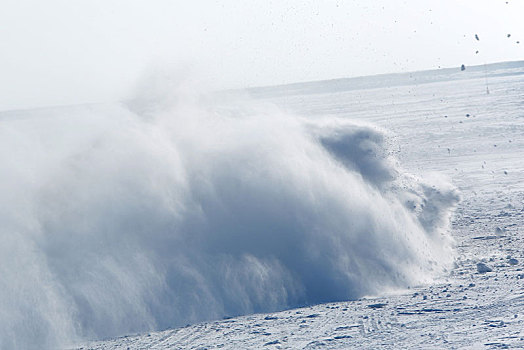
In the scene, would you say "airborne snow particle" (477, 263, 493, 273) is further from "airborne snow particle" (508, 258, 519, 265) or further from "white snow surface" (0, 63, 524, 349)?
"airborne snow particle" (508, 258, 519, 265)

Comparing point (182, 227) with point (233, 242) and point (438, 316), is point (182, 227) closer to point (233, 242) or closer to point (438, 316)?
point (233, 242)

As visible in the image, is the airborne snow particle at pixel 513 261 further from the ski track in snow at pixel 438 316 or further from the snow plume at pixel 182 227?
the snow plume at pixel 182 227

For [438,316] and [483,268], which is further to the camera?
[483,268]

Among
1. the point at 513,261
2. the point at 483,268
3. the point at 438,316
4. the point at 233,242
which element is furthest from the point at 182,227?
the point at 513,261

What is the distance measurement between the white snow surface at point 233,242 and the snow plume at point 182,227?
0.02 metres

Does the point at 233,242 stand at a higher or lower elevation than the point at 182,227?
lower

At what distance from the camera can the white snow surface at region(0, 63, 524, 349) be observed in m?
8.00

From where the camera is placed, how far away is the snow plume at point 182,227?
857 cm

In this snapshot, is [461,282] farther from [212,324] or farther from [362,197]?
[212,324]

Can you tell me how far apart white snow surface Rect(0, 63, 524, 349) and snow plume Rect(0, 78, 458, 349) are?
2 cm

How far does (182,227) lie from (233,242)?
73 centimetres

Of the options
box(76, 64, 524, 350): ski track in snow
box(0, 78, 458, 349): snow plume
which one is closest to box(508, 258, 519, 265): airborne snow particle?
box(76, 64, 524, 350): ski track in snow

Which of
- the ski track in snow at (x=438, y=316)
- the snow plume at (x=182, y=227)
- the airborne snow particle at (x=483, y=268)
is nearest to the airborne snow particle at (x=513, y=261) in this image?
the ski track in snow at (x=438, y=316)

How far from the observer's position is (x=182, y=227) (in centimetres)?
984
